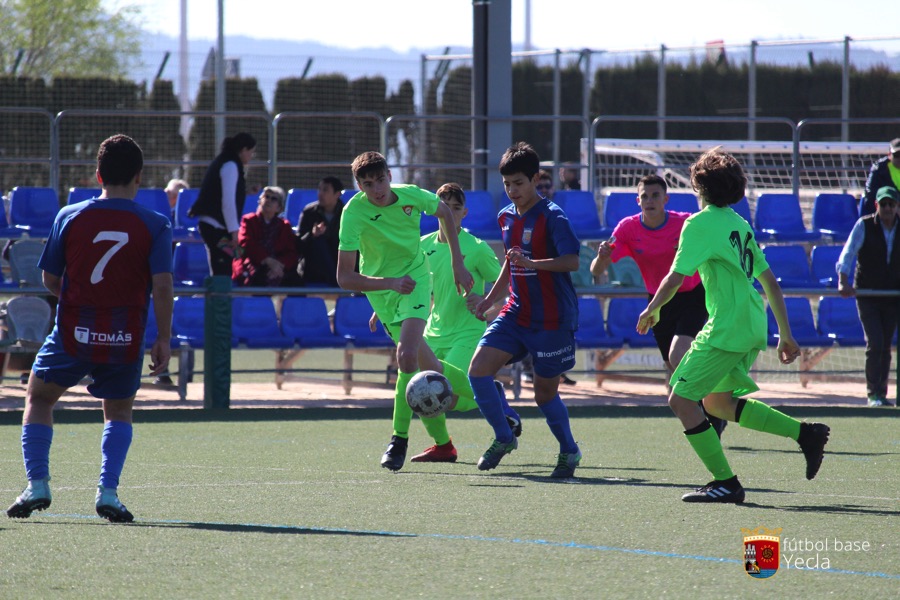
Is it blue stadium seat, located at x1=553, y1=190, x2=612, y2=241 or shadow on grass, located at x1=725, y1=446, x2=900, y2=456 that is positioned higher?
blue stadium seat, located at x1=553, y1=190, x2=612, y2=241

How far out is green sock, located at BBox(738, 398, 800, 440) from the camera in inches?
264

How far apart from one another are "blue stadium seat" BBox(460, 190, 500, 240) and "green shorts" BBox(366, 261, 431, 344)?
637cm

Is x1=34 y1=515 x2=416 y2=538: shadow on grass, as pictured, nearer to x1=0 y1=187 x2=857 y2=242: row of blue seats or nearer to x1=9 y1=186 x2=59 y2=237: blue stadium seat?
x1=0 y1=187 x2=857 y2=242: row of blue seats

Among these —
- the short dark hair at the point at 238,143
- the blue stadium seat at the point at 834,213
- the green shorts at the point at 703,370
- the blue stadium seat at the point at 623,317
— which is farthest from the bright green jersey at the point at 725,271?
the blue stadium seat at the point at 834,213

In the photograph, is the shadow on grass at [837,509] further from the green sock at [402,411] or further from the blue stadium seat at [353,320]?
the blue stadium seat at [353,320]

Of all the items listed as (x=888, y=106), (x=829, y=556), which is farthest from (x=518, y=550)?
(x=888, y=106)

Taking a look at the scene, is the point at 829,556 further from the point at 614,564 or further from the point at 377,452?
the point at 377,452

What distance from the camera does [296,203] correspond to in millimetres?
14742

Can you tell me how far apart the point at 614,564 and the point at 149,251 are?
2.40 metres

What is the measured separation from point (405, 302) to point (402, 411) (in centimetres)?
64

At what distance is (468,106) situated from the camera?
2391 centimetres

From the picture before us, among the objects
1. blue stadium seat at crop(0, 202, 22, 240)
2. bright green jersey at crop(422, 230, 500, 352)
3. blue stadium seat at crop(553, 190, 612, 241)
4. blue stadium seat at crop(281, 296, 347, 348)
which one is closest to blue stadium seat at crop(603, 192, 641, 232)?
blue stadium seat at crop(553, 190, 612, 241)

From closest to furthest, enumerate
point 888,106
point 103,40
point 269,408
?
point 269,408
point 888,106
point 103,40

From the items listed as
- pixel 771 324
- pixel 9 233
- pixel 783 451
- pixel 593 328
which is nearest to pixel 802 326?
pixel 771 324
